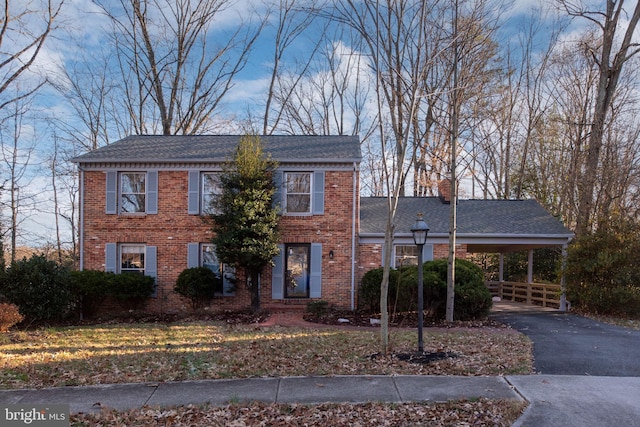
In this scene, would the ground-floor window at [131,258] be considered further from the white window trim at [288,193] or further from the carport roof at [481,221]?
the carport roof at [481,221]

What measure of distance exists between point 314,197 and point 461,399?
9275 millimetres

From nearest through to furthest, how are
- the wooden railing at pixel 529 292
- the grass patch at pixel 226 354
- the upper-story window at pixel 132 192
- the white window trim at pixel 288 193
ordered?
the grass patch at pixel 226 354 → the white window trim at pixel 288 193 → the upper-story window at pixel 132 192 → the wooden railing at pixel 529 292

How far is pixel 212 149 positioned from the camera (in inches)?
583

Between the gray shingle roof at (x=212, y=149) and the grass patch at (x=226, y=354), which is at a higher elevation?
the gray shingle roof at (x=212, y=149)

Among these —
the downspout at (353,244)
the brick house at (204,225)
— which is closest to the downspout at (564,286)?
the brick house at (204,225)

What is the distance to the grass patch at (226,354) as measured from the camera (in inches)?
257

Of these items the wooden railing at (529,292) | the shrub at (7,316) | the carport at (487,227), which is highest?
the carport at (487,227)

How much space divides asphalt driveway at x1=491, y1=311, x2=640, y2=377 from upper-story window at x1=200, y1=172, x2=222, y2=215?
8948 mm

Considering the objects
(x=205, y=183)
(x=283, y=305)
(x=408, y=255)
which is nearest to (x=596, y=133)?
(x=408, y=255)

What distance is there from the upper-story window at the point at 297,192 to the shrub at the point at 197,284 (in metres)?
3.04

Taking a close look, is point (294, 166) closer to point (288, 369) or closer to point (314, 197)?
point (314, 197)

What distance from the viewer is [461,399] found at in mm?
5215

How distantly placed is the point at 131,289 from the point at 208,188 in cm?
366

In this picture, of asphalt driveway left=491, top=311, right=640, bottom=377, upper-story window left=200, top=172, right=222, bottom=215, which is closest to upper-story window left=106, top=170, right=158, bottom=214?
upper-story window left=200, top=172, right=222, bottom=215
